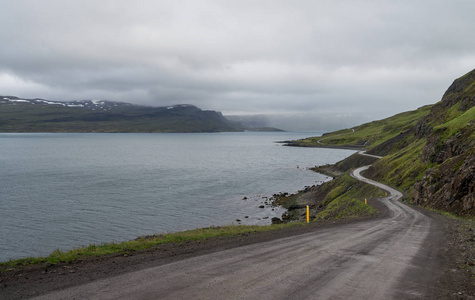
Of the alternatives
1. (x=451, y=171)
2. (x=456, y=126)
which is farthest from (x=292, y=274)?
(x=456, y=126)

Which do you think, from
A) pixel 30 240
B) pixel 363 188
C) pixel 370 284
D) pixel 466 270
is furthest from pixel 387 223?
pixel 30 240

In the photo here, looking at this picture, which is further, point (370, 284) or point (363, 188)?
point (363, 188)

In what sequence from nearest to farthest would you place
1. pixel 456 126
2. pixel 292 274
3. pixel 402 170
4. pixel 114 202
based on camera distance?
pixel 292 274, pixel 456 126, pixel 402 170, pixel 114 202

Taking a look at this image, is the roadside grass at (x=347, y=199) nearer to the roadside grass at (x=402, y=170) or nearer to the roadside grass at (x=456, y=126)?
the roadside grass at (x=402, y=170)

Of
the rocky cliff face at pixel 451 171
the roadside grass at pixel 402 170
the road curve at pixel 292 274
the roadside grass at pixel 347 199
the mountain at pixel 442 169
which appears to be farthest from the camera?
the roadside grass at pixel 402 170

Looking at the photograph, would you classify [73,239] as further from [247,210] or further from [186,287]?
[186,287]

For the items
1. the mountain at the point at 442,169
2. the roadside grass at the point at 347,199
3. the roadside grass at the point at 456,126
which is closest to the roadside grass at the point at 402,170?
the mountain at the point at 442,169

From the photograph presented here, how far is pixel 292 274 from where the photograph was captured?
11969mm

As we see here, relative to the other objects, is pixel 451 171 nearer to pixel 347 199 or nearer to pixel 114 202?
pixel 347 199

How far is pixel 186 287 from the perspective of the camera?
10.6m

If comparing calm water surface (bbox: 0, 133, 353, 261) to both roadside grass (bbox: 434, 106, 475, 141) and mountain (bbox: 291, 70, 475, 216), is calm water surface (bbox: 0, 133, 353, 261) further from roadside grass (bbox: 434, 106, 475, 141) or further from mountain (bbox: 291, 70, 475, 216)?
roadside grass (bbox: 434, 106, 475, 141)

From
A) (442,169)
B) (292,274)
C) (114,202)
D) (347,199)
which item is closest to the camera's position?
(292,274)

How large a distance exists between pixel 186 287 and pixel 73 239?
31.9 m

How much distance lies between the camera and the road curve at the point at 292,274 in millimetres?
10094
